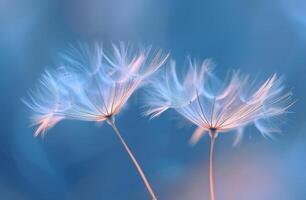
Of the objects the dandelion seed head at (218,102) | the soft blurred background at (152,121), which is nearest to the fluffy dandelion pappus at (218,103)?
the dandelion seed head at (218,102)

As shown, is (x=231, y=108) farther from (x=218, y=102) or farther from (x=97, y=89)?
(x=97, y=89)

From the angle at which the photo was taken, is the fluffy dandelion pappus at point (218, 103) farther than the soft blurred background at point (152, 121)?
No

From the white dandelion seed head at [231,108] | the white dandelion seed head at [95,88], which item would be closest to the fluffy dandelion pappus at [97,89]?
the white dandelion seed head at [95,88]

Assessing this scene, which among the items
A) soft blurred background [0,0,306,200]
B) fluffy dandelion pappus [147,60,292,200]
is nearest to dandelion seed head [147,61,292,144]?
fluffy dandelion pappus [147,60,292,200]

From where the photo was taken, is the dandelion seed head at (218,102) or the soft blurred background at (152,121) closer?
the dandelion seed head at (218,102)

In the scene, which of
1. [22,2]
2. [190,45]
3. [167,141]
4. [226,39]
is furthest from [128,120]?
[22,2]

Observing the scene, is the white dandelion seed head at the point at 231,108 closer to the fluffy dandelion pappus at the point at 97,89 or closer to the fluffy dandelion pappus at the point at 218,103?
the fluffy dandelion pappus at the point at 218,103

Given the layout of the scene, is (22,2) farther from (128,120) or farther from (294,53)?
(294,53)
